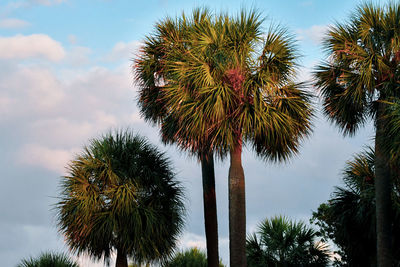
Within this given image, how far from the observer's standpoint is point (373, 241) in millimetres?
23922

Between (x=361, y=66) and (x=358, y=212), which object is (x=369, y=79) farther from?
(x=358, y=212)

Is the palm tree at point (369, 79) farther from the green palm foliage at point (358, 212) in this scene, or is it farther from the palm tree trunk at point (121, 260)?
the palm tree trunk at point (121, 260)

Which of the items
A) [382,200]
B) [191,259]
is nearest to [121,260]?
[191,259]

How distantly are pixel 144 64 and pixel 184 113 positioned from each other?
605cm

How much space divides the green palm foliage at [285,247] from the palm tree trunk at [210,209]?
2.12 metres

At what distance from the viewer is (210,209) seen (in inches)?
962

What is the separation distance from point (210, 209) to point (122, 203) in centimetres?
339

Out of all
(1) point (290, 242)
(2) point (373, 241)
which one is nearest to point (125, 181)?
(1) point (290, 242)

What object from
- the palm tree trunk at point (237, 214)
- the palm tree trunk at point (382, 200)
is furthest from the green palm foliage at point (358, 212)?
the palm tree trunk at point (237, 214)

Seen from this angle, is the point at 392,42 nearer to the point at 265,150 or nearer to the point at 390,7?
the point at 390,7

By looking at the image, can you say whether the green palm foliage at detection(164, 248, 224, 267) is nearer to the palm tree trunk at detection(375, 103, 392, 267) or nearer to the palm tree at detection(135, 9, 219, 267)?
the palm tree at detection(135, 9, 219, 267)

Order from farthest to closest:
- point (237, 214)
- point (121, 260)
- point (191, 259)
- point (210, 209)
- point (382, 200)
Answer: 1. point (191, 259)
2. point (121, 260)
3. point (210, 209)
4. point (382, 200)
5. point (237, 214)

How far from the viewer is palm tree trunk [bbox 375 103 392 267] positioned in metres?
21.0

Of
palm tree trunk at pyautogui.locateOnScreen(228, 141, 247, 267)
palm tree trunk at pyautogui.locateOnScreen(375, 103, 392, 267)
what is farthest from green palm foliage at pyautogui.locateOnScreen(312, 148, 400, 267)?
palm tree trunk at pyautogui.locateOnScreen(228, 141, 247, 267)
